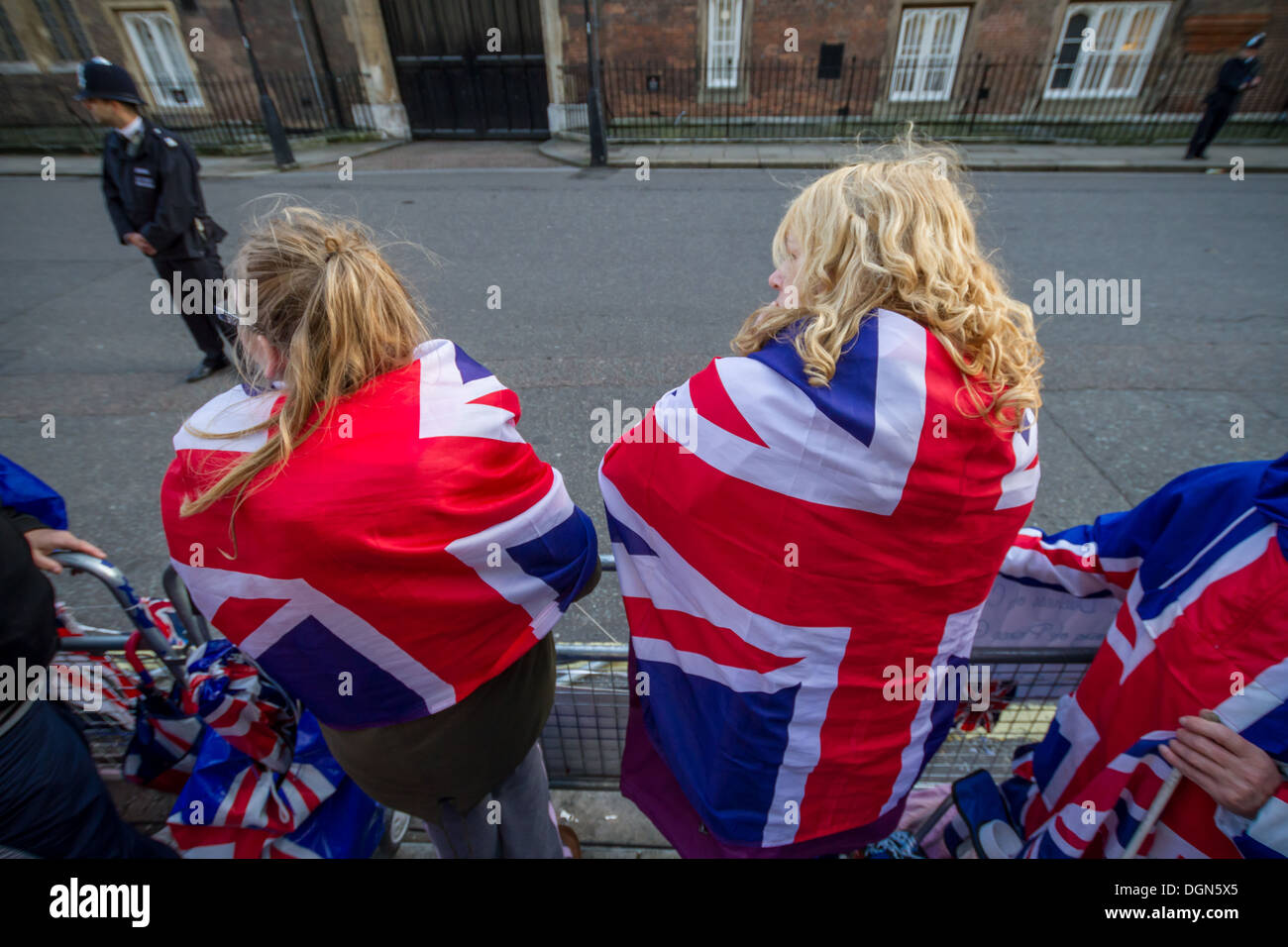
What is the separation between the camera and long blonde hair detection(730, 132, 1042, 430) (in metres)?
1.13

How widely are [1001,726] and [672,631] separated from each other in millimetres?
1610

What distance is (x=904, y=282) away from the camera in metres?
1.17

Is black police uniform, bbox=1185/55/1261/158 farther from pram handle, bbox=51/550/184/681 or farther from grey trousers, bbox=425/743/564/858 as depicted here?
pram handle, bbox=51/550/184/681

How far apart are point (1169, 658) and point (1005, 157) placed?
14002mm

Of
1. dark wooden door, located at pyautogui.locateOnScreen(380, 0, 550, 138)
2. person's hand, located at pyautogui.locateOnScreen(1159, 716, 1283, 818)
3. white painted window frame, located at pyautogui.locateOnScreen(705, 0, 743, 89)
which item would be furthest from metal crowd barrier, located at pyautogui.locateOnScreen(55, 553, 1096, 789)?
white painted window frame, located at pyautogui.locateOnScreen(705, 0, 743, 89)

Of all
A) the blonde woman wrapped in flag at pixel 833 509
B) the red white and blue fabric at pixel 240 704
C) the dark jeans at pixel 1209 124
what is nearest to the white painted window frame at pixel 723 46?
the dark jeans at pixel 1209 124

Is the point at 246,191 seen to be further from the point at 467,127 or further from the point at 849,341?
the point at 849,341

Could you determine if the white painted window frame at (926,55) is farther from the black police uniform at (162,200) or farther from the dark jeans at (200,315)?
the dark jeans at (200,315)

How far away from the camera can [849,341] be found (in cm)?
113

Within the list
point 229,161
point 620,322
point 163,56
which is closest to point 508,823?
point 620,322

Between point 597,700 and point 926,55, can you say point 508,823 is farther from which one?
point 926,55

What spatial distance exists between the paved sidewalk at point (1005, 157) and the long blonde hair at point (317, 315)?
38.6ft

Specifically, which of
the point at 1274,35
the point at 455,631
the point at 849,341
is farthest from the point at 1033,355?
the point at 1274,35

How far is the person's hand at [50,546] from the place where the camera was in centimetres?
174
